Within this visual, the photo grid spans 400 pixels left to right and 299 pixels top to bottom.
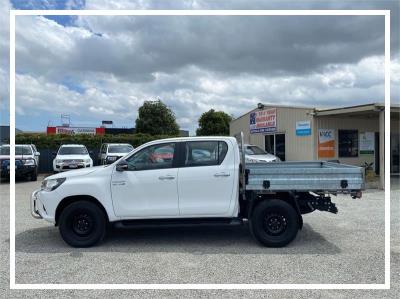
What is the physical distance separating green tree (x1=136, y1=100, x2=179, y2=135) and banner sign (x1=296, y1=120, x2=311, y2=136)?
2112 cm

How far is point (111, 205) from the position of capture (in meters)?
6.16

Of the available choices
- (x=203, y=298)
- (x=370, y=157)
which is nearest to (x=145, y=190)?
(x=203, y=298)

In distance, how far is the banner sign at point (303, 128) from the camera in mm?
18344

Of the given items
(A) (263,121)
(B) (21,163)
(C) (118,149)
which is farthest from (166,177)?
(A) (263,121)

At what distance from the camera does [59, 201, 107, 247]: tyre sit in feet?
20.2

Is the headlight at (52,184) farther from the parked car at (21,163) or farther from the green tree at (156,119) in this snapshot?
the green tree at (156,119)

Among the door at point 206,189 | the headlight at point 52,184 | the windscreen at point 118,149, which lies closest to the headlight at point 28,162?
the windscreen at point 118,149

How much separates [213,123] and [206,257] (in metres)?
36.5

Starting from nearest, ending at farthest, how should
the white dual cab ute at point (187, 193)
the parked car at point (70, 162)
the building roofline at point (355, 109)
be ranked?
the white dual cab ute at point (187, 193)
the building roofline at point (355, 109)
the parked car at point (70, 162)

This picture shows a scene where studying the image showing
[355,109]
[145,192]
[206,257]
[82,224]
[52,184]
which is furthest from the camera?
[355,109]

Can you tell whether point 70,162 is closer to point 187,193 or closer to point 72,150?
point 72,150

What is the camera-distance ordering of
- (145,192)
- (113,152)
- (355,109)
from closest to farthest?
(145,192) < (355,109) < (113,152)

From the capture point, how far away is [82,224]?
6.24m

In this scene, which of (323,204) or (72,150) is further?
(72,150)
